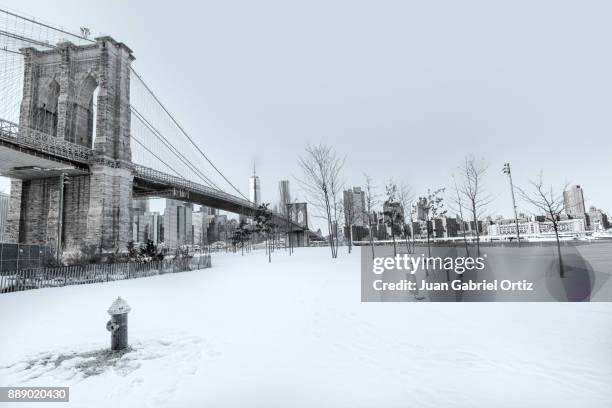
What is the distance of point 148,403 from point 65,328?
4.92 metres

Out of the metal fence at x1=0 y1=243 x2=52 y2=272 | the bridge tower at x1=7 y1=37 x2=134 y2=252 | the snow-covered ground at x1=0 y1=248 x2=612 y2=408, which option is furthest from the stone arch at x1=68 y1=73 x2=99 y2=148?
the snow-covered ground at x1=0 y1=248 x2=612 y2=408

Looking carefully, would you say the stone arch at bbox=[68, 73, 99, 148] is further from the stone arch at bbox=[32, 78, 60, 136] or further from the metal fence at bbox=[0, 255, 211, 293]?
the metal fence at bbox=[0, 255, 211, 293]

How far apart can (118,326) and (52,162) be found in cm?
2618

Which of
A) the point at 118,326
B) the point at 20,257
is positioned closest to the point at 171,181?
the point at 20,257

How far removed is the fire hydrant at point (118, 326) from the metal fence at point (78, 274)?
1213cm

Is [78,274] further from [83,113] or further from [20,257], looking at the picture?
[83,113]

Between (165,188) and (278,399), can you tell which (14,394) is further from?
(165,188)

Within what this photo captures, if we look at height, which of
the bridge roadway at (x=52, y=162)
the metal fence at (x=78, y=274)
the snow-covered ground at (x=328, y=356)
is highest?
the bridge roadway at (x=52, y=162)

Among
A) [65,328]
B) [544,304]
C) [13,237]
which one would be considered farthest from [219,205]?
[544,304]

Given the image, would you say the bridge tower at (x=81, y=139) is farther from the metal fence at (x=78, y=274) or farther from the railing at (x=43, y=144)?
the metal fence at (x=78, y=274)

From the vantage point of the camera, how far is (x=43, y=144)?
75.2ft

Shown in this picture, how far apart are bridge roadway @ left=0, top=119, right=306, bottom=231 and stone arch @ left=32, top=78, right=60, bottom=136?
11.9ft

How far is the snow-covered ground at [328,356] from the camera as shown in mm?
3436

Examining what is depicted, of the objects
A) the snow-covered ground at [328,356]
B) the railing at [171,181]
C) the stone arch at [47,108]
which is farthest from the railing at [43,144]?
the snow-covered ground at [328,356]
